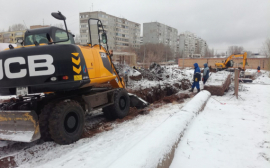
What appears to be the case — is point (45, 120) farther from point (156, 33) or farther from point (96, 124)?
point (156, 33)

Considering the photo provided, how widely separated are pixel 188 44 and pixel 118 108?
104 m

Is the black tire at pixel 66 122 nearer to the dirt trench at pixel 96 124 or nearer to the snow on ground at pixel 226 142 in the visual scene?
the dirt trench at pixel 96 124

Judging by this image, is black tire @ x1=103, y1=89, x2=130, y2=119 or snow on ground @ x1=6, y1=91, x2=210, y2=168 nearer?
snow on ground @ x1=6, y1=91, x2=210, y2=168

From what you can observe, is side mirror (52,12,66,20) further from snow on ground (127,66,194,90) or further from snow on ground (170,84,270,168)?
snow on ground (127,66,194,90)

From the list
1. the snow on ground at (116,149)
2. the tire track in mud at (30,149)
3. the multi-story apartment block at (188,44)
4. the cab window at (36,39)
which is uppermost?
the multi-story apartment block at (188,44)

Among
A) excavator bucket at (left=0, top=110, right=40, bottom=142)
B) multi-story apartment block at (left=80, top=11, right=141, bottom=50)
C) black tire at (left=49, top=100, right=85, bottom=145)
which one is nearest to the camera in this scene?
excavator bucket at (left=0, top=110, right=40, bottom=142)

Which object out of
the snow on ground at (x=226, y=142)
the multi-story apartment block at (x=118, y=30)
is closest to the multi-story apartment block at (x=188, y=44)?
the multi-story apartment block at (x=118, y=30)

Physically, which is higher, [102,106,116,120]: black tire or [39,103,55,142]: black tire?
[39,103,55,142]: black tire

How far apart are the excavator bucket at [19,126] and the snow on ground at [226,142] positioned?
2.70m

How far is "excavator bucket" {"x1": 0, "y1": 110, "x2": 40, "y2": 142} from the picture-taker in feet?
12.1

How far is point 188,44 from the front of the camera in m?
103

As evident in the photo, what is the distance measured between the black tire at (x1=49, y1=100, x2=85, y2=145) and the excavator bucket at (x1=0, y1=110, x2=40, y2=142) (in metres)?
0.31

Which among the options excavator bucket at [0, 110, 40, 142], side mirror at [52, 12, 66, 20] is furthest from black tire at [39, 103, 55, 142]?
side mirror at [52, 12, 66, 20]

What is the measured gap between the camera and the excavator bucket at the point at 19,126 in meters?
3.70
